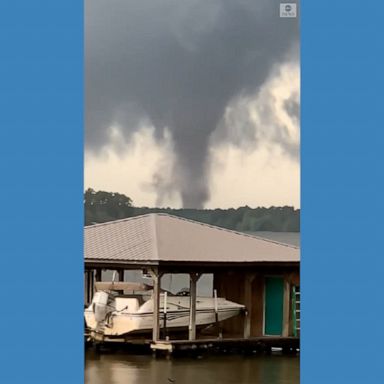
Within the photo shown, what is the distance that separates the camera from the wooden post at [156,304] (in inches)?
255

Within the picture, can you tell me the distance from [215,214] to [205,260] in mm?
282

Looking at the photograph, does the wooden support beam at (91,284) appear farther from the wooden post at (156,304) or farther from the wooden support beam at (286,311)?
the wooden support beam at (286,311)

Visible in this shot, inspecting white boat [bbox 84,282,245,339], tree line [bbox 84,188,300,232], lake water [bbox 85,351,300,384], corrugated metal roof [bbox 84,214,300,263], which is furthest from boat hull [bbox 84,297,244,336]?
tree line [bbox 84,188,300,232]

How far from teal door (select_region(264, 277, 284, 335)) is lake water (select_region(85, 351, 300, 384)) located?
0.54 feet

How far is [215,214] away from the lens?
21.2ft

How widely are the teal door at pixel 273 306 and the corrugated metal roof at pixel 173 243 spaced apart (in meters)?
0.16

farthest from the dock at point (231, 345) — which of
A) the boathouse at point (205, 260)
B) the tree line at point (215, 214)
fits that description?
the tree line at point (215, 214)

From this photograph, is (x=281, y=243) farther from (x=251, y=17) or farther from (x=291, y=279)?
(x=251, y=17)

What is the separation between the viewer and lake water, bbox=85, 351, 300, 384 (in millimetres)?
6434

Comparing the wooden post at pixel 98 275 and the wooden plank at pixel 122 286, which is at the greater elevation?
the wooden post at pixel 98 275

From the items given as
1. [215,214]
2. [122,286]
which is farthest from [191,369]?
[215,214]

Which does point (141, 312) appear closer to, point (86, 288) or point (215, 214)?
point (86, 288)

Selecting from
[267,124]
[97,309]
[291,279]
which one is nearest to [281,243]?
[291,279]

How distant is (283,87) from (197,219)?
91 cm
